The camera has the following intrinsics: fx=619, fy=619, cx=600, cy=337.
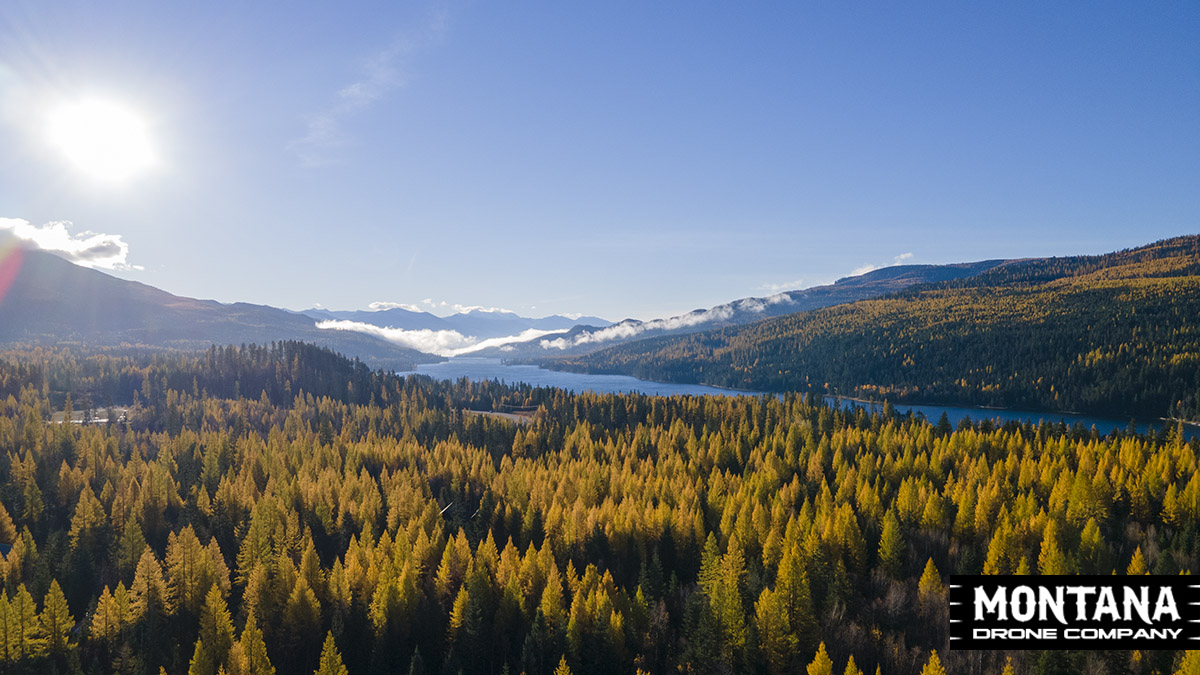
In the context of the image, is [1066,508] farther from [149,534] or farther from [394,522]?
[149,534]

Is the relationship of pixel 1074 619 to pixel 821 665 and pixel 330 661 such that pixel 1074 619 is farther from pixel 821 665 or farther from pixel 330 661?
pixel 330 661

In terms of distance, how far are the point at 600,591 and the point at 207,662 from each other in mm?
46128

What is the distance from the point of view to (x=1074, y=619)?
219 feet

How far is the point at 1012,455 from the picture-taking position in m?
140

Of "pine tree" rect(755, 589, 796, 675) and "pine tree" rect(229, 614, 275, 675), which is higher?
"pine tree" rect(229, 614, 275, 675)

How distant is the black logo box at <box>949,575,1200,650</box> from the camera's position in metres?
61.1

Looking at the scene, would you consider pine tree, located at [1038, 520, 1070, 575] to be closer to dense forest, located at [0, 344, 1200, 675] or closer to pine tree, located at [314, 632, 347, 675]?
dense forest, located at [0, 344, 1200, 675]

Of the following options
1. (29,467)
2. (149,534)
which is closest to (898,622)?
(149,534)

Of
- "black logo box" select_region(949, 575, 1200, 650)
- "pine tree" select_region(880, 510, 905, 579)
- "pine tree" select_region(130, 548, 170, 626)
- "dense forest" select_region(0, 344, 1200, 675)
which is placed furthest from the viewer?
"pine tree" select_region(880, 510, 905, 579)

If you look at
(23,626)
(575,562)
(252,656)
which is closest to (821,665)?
(575,562)

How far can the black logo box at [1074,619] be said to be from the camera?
61094 mm

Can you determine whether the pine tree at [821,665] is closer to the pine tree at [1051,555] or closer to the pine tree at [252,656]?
the pine tree at [1051,555]

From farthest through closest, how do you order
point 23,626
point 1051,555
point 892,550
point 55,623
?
1. point 892,550
2. point 1051,555
3. point 55,623
4. point 23,626

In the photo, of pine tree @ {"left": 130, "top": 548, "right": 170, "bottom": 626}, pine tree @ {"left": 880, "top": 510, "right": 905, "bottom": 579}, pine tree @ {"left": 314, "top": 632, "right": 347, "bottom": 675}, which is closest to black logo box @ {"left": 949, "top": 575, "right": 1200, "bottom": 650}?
pine tree @ {"left": 880, "top": 510, "right": 905, "bottom": 579}
